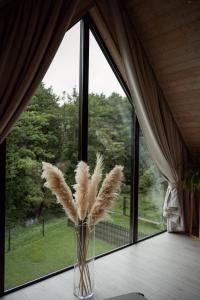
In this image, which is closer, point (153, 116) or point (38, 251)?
point (38, 251)

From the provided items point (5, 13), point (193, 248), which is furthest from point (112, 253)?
point (5, 13)

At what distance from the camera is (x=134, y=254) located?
10.5 ft

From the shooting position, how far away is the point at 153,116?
3.50m

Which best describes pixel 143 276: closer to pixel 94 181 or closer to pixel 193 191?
pixel 94 181

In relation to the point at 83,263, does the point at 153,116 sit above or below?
above

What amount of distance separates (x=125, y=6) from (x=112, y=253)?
3.12 meters

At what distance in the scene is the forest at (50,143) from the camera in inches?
98.7

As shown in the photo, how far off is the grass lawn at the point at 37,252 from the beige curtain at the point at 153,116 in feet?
5.64

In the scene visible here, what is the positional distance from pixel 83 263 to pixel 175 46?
2.63 meters

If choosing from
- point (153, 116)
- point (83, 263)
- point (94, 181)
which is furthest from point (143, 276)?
point (153, 116)

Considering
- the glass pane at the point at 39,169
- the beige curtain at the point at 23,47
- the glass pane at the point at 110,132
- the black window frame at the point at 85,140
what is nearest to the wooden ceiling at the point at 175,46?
the black window frame at the point at 85,140

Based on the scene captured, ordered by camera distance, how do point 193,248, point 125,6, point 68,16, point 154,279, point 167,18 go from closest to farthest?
point 68,16, point 154,279, point 167,18, point 125,6, point 193,248

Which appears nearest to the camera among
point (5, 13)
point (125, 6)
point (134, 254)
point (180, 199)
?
point (5, 13)

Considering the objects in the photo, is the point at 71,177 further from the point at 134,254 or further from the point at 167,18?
the point at 167,18
